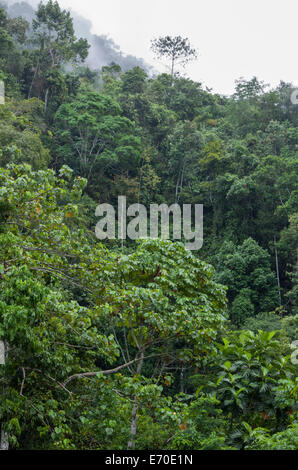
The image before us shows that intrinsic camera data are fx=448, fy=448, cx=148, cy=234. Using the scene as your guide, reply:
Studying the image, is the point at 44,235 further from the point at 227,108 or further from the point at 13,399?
the point at 227,108

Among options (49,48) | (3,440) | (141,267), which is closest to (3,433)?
(3,440)

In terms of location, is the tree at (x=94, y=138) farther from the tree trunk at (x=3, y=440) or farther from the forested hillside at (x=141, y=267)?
the tree trunk at (x=3, y=440)

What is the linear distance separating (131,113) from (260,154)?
6.75 m

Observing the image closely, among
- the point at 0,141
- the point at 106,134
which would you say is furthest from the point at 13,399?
the point at 106,134

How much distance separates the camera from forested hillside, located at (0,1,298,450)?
14.8 ft

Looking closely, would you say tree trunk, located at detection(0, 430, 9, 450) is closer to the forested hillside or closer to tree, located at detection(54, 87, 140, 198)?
the forested hillside

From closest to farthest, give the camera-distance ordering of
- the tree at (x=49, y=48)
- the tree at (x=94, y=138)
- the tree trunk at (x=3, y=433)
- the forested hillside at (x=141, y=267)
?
the tree trunk at (x=3, y=433)
the forested hillside at (x=141, y=267)
the tree at (x=94, y=138)
the tree at (x=49, y=48)

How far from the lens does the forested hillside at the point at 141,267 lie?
4.51m

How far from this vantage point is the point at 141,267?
19.6 feet

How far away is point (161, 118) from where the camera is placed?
2309cm

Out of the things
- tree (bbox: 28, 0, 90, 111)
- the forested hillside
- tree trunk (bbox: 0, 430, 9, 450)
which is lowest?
tree trunk (bbox: 0, 430, 9, 450)

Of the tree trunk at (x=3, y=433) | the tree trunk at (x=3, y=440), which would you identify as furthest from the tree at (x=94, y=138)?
the tree trunk at (x=3, y=440)

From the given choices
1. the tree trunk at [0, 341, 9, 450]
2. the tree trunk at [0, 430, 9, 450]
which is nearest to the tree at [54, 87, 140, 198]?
the tree trunk at [0, 341, 9, 450]
